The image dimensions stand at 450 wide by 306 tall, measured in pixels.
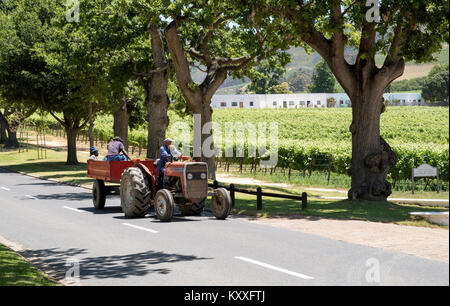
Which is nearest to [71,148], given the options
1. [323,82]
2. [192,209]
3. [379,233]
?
[192,209]

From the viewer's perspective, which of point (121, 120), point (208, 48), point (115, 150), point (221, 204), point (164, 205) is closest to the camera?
point (164, 205)

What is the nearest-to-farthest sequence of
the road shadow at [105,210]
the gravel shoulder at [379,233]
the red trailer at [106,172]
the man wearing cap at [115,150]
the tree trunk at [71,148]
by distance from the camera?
the gravel shoulder at [379,233]
the red trailer at [106,172]
the road shadow at [105,210]
the man wearing cap at [115,150]
the tree trunk at [71,148]

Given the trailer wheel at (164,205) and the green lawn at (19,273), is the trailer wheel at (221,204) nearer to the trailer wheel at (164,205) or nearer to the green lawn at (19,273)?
the trailer wheel at (164,205)

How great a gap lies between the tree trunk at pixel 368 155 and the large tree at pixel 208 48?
12.6 feet

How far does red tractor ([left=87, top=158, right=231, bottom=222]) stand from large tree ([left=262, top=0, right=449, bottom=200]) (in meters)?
6.84

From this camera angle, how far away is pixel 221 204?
17688 mm

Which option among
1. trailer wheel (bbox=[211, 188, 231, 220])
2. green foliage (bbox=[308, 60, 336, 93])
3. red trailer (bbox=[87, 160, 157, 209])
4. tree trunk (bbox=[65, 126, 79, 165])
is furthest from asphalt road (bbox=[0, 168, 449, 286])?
green foliage (bbox=[308, 60, 336, 93])

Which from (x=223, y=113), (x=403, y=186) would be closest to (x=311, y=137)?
(x=223, y=113)

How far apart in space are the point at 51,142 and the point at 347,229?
61.3 meters

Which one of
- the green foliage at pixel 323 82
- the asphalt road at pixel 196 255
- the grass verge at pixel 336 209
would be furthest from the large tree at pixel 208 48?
the green foliage at pixel 323 82

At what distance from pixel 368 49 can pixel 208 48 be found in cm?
1192

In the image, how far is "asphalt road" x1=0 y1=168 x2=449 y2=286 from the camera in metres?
9.87

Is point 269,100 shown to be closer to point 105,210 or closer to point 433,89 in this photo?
point 433,89

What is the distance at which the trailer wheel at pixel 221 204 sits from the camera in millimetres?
17422
